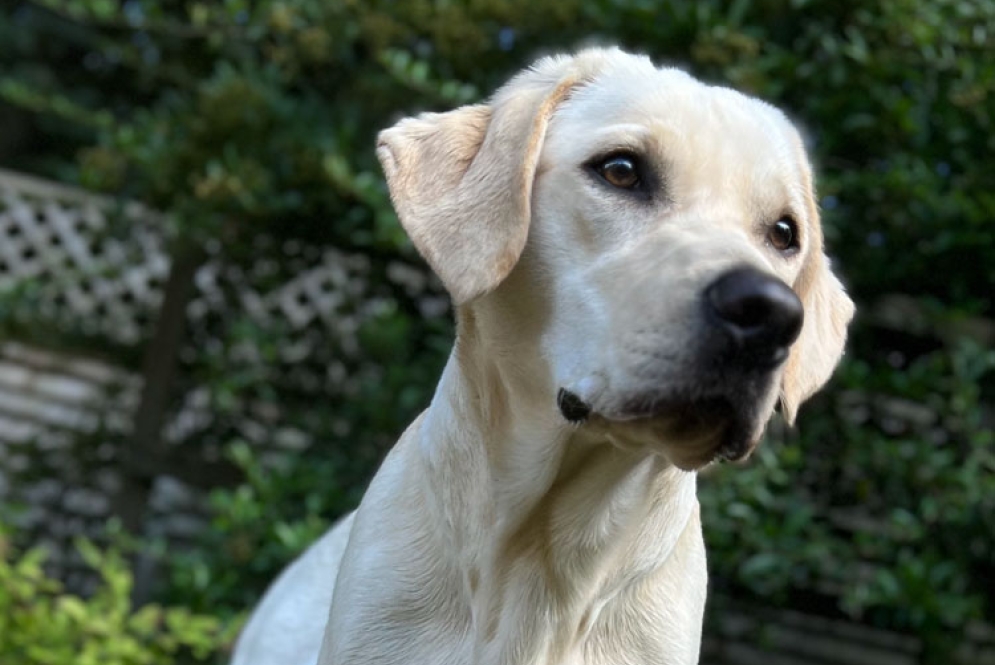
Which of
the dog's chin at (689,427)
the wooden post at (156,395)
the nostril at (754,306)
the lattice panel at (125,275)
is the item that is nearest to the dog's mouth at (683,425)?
the dog's chin at (689,427)

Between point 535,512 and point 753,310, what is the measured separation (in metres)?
0.67

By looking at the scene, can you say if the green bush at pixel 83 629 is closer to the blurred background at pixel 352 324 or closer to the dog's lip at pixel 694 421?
the blurred background at pixel 352 324

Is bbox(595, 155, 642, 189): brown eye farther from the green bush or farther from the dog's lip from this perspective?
the green bush

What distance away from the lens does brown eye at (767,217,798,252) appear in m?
A: 2.13

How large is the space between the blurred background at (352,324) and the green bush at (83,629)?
1 cm

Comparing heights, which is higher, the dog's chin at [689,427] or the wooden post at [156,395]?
the dog's chin at [689,427]

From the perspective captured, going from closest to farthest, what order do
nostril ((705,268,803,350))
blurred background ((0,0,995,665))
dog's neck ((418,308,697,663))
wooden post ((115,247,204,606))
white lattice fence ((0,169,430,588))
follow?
nostril ((705,268,803,350)), dog's neck ((418,308,697,663)), blurred background ((0,0,995,665)), white lattice fence ((0,169,430,588)), wooden post ((115,247,204,606))

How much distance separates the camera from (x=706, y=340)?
1739 millimetres

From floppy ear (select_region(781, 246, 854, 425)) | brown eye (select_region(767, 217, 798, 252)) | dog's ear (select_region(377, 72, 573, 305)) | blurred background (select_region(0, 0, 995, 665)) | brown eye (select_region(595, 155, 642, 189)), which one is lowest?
blurred background (select_region(0, 0, 995, 665))

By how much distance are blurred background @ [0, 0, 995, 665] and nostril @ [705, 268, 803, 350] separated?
2201 mm

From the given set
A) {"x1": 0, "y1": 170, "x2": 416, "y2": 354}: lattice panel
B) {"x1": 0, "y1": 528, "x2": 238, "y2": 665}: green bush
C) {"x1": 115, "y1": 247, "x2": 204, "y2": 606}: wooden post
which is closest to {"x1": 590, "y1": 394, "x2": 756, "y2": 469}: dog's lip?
{"x1": 0, "y1": 528, "x2": 238, "y2": 665}: green bush

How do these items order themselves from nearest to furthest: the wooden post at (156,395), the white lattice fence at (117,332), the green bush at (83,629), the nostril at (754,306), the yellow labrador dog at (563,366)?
the nostril at (754,306)
the yellow labrador dog at (563,366)
the green bush at (83,629)
the white lattice fence at (117,332)
the wooden post at (156,395)

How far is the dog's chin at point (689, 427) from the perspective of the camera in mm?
1787

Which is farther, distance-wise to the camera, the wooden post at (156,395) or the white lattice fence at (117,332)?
the wooden post at (156,395)
